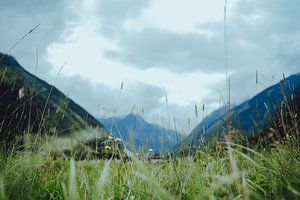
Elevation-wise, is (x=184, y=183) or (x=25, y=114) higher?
(x=25, y=114)

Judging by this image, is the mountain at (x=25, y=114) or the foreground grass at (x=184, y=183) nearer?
the foreground grass at (x=184, y=183)

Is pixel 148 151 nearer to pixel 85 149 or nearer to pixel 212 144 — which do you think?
pixel 212 144

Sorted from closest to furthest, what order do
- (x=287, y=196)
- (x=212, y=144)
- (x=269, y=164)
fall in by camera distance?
(x=287, y=196) < (x=269, y=164) < (x=212, y=144)

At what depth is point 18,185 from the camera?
3.55 metres

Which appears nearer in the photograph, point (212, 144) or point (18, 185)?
point (18, 185)

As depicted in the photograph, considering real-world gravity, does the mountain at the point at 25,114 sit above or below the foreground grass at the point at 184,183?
above

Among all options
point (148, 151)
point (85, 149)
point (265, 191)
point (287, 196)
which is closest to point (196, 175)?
point (265, 191)

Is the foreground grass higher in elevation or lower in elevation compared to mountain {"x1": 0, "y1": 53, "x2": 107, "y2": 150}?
lower

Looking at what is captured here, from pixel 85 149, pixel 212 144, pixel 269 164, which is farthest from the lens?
pixel 85 149

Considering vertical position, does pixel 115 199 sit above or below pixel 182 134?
below

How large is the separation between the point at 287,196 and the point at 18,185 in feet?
6.55

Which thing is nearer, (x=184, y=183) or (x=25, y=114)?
(x=184, y=183)

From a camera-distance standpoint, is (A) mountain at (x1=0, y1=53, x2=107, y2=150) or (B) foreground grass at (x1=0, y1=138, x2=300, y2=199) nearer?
(B) foreground grass at (x1=0, y1=138, x2=300, y2=199)

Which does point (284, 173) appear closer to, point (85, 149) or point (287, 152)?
point (287, 152)
